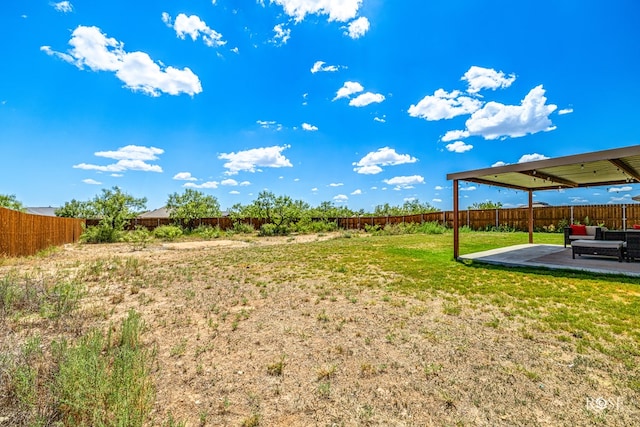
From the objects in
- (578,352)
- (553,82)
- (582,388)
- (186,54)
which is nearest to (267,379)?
(582,388)

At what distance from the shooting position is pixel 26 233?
9.53 metres

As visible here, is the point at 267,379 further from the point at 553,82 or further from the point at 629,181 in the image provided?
the point at 553,82

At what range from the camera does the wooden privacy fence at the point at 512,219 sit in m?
13.8

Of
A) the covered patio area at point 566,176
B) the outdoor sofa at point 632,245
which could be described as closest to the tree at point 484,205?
the covered patio area at point 566,176

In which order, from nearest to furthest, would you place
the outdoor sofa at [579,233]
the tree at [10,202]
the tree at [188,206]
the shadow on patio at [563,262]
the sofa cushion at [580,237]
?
the shadow on patio at [563,262]
the sofa cushion at [580,237]
the outdoor sofa at [579,233]
the tree at [10,202]
the tree at [188,206]

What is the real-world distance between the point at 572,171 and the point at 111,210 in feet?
66.6

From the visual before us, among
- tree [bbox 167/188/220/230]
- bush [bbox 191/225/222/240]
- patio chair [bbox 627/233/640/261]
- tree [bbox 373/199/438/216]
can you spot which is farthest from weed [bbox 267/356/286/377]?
tree [bbox 373/199/438/216]

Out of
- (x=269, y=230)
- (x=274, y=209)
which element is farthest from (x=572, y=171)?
(x=274, y=209)

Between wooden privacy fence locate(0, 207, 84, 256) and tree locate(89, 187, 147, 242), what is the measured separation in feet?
8.68

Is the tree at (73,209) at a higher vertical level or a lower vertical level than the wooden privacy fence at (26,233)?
higher

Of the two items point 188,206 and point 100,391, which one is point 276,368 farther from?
point 188,206

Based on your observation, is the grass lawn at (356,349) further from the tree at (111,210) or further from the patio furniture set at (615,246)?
the tree at (111,210)

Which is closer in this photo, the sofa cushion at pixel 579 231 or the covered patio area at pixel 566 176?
the covered patio area at pixel 566 176

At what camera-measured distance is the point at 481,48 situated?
10586 millimetres
